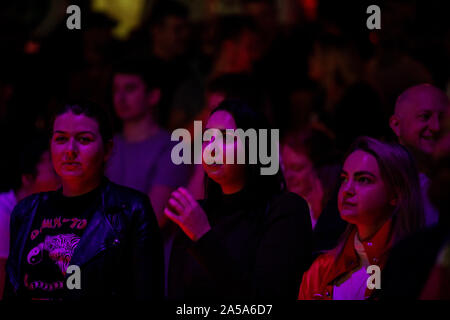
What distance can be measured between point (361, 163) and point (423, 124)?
0.75 m

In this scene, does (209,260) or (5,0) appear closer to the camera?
(209,260)

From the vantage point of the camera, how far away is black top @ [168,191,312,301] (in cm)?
388

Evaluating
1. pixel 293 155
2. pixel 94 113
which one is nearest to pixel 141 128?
pixel 293 155

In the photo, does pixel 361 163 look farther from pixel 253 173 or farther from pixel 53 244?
pixel 53 244

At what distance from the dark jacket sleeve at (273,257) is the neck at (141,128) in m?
1.87

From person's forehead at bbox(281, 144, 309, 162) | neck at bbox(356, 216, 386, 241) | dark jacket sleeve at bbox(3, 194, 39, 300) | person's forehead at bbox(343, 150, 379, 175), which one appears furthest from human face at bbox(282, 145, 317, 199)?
dark jacket sleeve at bbox(3, 194, 39, 300)

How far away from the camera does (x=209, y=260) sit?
12.6 ft

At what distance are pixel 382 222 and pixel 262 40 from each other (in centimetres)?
412

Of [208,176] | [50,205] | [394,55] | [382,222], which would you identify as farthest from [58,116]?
[394,55]

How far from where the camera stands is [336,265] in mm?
3982
